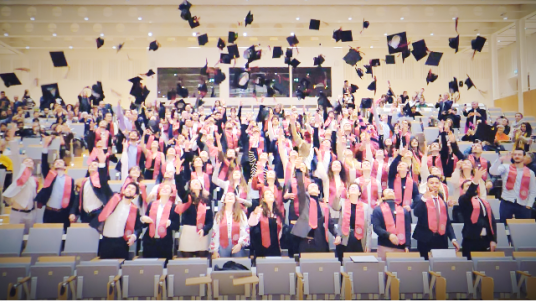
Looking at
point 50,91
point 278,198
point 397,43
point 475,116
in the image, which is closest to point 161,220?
point 278,198

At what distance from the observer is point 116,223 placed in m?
4.55

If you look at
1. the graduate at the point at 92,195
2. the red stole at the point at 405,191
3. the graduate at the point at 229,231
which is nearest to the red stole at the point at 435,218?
the red stole at the point at 405,191

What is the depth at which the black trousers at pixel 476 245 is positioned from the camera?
4660 mm

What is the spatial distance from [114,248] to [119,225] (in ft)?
0.85

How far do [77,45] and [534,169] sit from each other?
50.2 ft

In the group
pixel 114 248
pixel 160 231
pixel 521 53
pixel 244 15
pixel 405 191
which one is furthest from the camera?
pixel 521 53

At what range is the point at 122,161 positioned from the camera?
6.47m

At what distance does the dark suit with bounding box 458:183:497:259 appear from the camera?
4645 mm

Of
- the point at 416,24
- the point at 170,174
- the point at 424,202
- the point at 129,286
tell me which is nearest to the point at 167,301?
the point at 129,286

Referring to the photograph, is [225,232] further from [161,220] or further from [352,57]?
[352,57]

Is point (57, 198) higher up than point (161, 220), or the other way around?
point (57, 198)

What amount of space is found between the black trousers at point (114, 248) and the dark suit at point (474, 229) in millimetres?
3931

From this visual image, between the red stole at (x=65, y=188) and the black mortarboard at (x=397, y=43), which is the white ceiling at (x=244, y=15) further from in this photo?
the red stole at (x=65, y=188)

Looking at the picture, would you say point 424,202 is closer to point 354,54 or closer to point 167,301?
point 167,301
